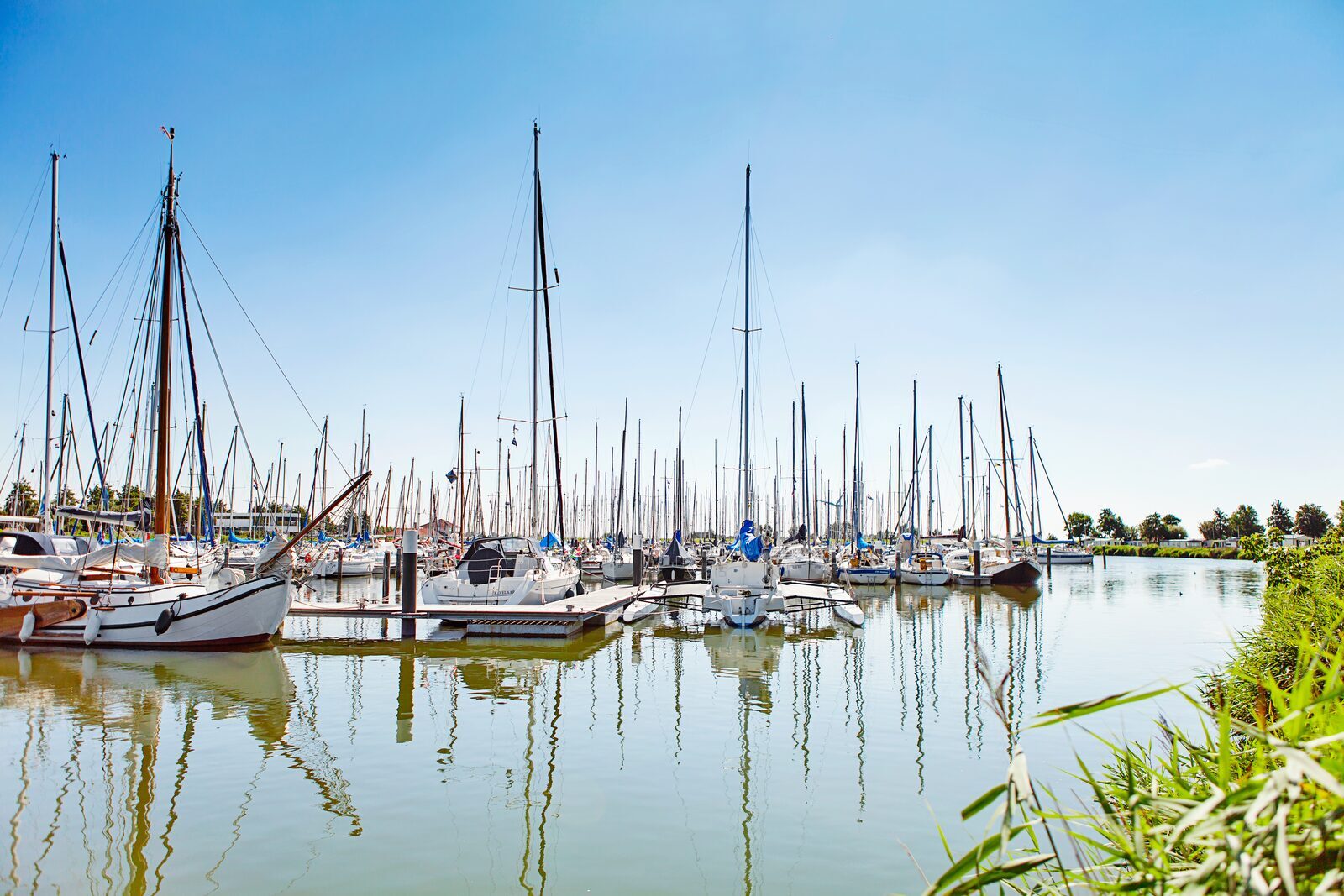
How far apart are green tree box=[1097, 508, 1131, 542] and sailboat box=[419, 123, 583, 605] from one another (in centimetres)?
11279

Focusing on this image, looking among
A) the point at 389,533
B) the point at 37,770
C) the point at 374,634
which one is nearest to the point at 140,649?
the point at 374,634

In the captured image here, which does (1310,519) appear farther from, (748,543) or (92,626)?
(92,626)

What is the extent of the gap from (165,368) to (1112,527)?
415ft

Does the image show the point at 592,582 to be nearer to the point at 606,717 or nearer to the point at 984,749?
the point at 606,717

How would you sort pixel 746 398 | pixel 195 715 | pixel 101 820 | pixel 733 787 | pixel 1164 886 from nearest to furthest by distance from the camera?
pixel 1164 886, pixel 101 820, pixel 733 787, pixel 195 715, pixel 746 398

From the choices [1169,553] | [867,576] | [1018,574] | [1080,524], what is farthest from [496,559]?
[1080,524]

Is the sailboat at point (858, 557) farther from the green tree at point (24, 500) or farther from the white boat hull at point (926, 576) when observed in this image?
the green tree at point (24, 500)

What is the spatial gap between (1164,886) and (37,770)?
12645 mm

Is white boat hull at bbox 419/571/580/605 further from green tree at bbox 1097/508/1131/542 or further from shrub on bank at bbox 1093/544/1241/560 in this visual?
green tree at bbox 1097/508/1131/542

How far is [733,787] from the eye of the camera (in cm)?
1013

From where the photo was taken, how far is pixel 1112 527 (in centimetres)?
12119

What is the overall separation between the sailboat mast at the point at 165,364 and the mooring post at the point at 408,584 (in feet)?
19.3

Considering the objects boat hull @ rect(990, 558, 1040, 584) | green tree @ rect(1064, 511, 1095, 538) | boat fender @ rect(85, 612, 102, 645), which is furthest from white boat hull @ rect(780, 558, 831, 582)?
green tree @ rect(1064, 511, 1095, 538)

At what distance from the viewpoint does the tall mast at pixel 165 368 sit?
2039 cm
